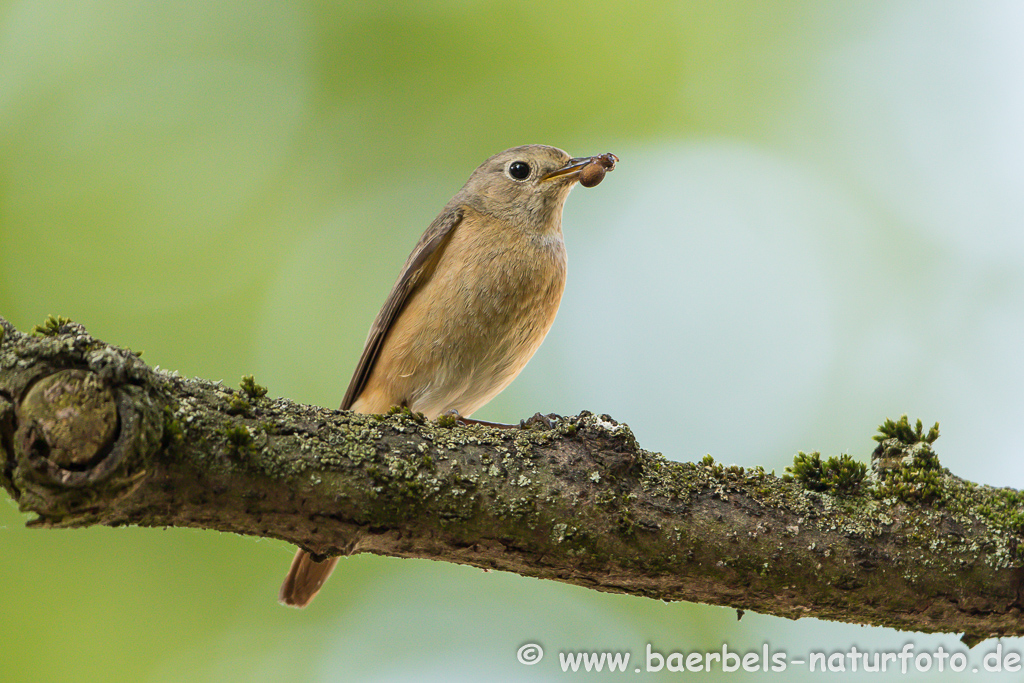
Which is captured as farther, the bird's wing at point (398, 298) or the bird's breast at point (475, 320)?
the bird's wing at point (398, 298)

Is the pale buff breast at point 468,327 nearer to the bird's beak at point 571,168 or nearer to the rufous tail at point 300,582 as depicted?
the bird's beak at point 571,168

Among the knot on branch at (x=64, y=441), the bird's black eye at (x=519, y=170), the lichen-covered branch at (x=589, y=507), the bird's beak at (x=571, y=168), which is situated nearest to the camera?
the knot on branch at (x=64, y=441)

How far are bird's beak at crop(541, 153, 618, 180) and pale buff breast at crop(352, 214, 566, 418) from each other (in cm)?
71

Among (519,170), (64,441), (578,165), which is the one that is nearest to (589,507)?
(64,441)

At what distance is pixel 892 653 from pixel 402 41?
20.1 ft

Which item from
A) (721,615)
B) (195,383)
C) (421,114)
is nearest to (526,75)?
(421,114)

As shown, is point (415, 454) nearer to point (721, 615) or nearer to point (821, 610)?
point (821, 610)

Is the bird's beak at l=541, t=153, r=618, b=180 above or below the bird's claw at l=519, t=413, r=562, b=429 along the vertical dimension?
above

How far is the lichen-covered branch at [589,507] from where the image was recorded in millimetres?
2469

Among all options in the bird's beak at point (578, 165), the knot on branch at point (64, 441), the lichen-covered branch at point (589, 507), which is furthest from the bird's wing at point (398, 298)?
the knot on branch at point (64, 441)

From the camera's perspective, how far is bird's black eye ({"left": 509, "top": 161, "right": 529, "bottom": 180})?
5.70m

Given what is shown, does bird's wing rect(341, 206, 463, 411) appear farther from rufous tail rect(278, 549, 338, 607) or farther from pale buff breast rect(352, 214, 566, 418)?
rufous tail rect(278, 549, 338, 607)

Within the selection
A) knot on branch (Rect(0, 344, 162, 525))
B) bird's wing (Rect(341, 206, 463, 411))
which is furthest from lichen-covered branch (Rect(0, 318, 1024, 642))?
bird's wing (Rect(341, 206, 463, 411))

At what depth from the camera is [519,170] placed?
18.8 ft
